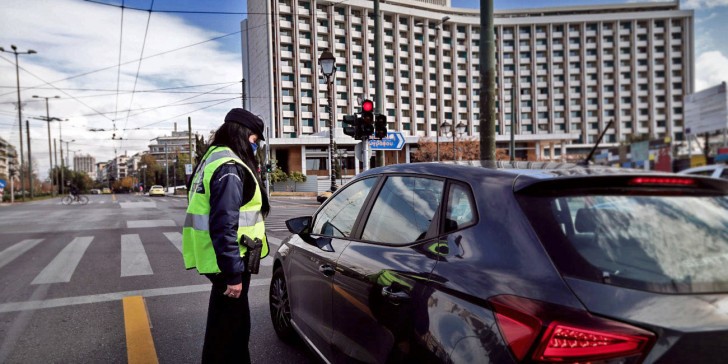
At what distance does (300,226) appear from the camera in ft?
11.0

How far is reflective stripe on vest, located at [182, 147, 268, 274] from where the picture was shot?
8.26ft

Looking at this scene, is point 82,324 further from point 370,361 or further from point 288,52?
point 288,52

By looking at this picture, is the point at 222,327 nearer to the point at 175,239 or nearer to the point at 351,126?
the point at 175,239

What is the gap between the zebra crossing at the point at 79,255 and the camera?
6266mm

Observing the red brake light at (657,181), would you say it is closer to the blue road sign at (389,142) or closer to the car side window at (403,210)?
the car side window at (403,210)

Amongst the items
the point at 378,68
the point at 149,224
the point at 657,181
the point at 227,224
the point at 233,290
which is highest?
the point at 378,68

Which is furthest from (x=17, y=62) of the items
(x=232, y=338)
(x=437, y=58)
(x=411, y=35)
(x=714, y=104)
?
(x=714, y=104)

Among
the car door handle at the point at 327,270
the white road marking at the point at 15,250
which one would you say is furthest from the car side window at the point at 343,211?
the white road marking at the point at 15,250

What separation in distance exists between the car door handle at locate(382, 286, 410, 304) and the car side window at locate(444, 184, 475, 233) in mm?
318

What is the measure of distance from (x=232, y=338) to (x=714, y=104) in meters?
56.0

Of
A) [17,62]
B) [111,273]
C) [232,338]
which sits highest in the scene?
[17,62]

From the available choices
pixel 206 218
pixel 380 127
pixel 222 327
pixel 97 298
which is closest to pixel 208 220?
pixel 206 218

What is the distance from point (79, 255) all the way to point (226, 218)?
22.9 feet

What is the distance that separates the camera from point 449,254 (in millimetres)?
1747
